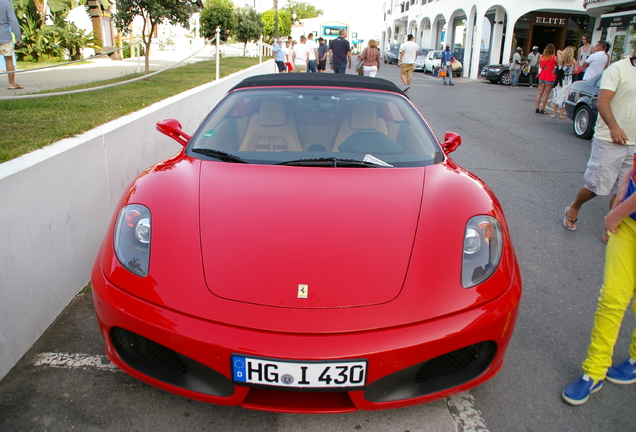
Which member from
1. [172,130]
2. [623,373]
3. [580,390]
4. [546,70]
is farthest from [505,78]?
[580,390]

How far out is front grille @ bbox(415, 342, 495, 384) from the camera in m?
1.89

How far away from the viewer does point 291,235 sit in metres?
2.14

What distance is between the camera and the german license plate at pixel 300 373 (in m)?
1.73

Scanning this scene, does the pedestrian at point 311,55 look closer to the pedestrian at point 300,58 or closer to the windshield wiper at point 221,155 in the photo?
the pedestrian at point 300,58

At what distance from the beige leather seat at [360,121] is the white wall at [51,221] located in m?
1.70

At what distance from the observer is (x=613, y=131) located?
12.6 feet

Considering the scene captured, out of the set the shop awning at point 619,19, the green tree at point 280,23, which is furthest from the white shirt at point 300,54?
the green tree at point 280,23

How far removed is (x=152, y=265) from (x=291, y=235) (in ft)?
1.95

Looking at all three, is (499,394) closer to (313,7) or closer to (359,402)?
(359,402)

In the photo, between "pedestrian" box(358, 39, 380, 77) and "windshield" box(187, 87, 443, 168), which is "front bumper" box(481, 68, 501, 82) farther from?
"windshield" box(187, 87, 443, 168)

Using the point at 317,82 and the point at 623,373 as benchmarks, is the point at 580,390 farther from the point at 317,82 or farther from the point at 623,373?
the point at 317,82

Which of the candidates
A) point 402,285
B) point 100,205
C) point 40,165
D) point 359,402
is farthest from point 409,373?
point 100,205

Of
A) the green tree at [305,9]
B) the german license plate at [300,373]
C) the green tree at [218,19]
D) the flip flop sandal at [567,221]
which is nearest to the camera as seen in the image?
the german license plate at [300,373]

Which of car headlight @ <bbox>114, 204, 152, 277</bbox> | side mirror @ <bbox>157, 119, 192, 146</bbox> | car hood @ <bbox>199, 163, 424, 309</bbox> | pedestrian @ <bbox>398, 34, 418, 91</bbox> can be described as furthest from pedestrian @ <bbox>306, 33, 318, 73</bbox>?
car headlight @ <bbox>114, 204, 152, 277</bbox>
